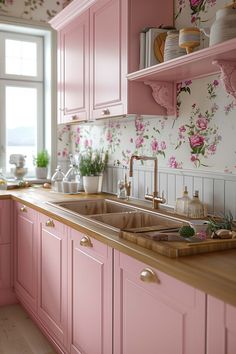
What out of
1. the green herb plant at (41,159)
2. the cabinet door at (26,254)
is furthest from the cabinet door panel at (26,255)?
the green herb plant at (41,159)

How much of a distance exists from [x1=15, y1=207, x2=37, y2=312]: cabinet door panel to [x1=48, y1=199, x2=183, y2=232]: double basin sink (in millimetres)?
288

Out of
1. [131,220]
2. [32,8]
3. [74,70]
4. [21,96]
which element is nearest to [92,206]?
[131,220]

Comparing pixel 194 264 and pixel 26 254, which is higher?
pixel 194 264

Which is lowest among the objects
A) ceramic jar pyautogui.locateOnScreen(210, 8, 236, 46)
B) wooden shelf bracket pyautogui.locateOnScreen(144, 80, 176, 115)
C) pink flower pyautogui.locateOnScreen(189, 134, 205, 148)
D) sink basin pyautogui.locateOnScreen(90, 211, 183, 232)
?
sink basin pyautogui.locateOnScreen(90, 211, 183, 232)

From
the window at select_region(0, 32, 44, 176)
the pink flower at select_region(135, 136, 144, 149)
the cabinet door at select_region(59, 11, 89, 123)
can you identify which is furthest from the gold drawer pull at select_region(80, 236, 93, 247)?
the window at select_region(0, 32, 44, 176)

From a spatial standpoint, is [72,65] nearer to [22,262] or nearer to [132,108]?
[132,108]

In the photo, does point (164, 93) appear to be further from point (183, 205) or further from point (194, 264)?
point (194, 264)

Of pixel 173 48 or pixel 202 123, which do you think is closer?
pixel 173 48

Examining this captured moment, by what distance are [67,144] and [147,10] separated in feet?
6.00

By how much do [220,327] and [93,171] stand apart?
7.34ft

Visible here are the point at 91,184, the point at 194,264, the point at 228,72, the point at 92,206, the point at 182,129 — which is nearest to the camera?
the point at 194,264

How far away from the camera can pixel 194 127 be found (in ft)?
7.77

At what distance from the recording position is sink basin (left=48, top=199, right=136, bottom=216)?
2.74m

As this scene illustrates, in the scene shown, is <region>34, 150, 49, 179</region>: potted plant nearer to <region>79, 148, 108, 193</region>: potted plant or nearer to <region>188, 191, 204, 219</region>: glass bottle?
<region>79, 148, 108, 193</region>: potted plant
